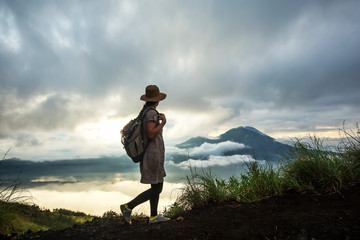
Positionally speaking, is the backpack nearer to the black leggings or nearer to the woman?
the woman

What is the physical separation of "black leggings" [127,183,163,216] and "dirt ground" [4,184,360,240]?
0.50 m

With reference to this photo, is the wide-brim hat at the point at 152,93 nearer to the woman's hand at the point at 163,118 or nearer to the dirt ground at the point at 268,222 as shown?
the woman's hand at the point at 163,118

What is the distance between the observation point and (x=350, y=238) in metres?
3.01

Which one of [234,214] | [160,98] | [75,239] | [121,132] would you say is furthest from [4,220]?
[234,214]

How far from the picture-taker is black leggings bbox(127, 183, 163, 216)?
470cm

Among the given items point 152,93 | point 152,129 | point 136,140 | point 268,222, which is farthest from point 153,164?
point 268,222

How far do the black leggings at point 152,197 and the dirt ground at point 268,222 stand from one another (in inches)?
19.5

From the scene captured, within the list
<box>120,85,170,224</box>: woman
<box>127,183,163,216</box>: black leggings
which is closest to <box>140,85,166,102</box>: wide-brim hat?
<box>120,85,170,224</box>: woman

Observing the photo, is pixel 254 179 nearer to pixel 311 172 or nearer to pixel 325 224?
pixel 311 172

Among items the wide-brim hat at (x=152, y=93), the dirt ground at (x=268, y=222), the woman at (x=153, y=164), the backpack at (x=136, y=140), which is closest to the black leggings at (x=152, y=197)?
the woman at (x=153, y=164)

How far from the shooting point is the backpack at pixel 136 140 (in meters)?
4.63

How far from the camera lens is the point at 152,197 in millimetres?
4734

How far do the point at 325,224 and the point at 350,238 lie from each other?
348 mm

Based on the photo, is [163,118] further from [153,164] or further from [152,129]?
[153,164]
